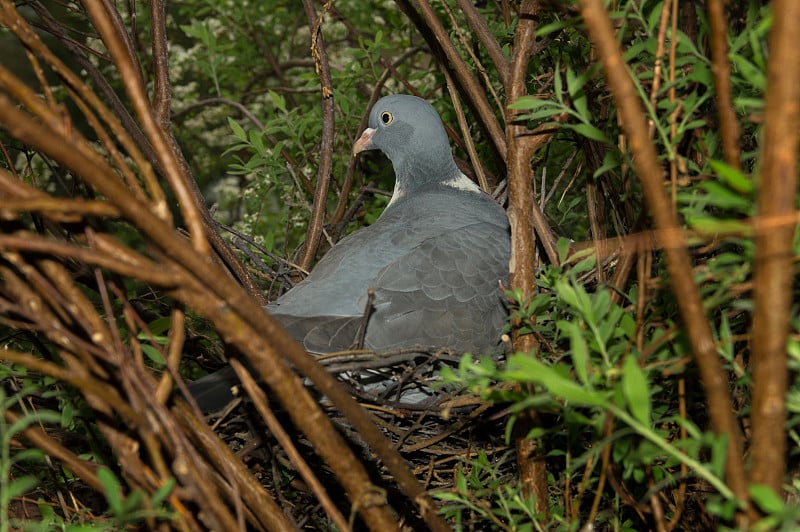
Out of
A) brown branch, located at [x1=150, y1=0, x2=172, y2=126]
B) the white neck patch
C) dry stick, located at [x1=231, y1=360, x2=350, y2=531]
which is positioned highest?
brown branch, located at [x1=150, y1=0, x2=172, y2=126]

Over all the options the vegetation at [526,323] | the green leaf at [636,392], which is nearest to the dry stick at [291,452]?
the vegetation at [526,323]

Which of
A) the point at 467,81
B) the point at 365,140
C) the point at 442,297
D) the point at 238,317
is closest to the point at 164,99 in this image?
the point at 467,81

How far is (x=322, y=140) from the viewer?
2484 millimetres

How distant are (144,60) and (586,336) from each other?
359 cm

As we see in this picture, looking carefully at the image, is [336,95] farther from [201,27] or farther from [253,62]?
[253,62]

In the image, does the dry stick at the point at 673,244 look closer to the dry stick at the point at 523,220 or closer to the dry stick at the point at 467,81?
the dry stick at the point at 523,220

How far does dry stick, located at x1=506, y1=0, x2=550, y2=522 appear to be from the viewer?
1.50 meters

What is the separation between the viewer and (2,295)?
121cm

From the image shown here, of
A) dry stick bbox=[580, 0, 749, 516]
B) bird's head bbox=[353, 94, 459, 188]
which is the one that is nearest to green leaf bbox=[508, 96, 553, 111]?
dry stick bbox=[580, 0, 749, 516]

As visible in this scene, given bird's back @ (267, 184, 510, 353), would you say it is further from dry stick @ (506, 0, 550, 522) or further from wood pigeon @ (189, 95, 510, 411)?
dry stick @ (506, 0, 550, 522)

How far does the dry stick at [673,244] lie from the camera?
774 mm

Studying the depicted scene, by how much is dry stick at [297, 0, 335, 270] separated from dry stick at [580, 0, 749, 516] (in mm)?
1652

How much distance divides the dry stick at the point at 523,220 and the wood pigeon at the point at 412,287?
43 cm

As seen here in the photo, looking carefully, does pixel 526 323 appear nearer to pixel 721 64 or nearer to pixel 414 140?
pixel 721 64
